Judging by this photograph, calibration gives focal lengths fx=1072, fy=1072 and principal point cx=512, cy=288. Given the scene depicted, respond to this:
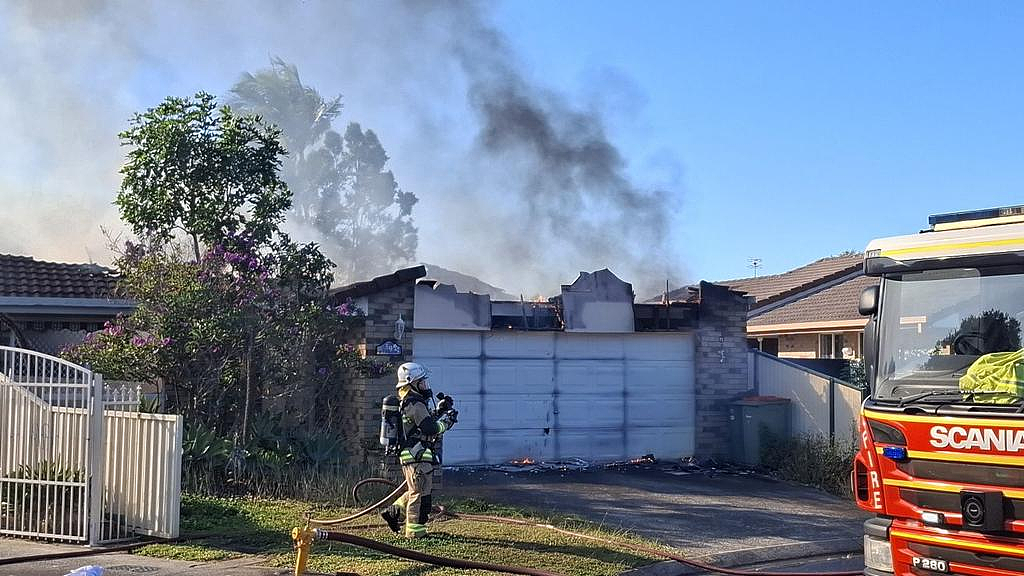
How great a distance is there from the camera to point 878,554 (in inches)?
257

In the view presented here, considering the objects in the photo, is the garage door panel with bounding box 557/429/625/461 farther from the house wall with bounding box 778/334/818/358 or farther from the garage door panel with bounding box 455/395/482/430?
the house wall with bounding box 778/334/818/358

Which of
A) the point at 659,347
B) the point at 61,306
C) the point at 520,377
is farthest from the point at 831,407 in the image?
the point at 61,306

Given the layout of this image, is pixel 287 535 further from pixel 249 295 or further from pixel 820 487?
pixel 820 487

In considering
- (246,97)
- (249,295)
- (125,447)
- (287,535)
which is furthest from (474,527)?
(246,97)

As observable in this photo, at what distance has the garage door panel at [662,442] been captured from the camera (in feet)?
53.1

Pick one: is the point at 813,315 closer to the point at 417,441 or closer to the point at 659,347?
the point at 659,347

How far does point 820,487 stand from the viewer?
13828 millimetres

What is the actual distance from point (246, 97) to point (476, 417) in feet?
94.2

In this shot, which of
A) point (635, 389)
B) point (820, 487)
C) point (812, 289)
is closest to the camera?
point (820, 487)

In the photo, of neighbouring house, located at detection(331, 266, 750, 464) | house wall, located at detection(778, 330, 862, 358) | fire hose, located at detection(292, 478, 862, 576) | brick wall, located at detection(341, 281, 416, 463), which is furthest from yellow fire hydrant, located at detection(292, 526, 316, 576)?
house wall, located at detection(778, 330, 862, 358)

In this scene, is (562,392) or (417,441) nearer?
(417,441)

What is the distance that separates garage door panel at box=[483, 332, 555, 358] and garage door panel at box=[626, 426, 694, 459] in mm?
1883

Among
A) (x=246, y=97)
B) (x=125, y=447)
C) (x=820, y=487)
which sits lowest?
(x=820, y=487)

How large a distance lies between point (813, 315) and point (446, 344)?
29.9 ft
